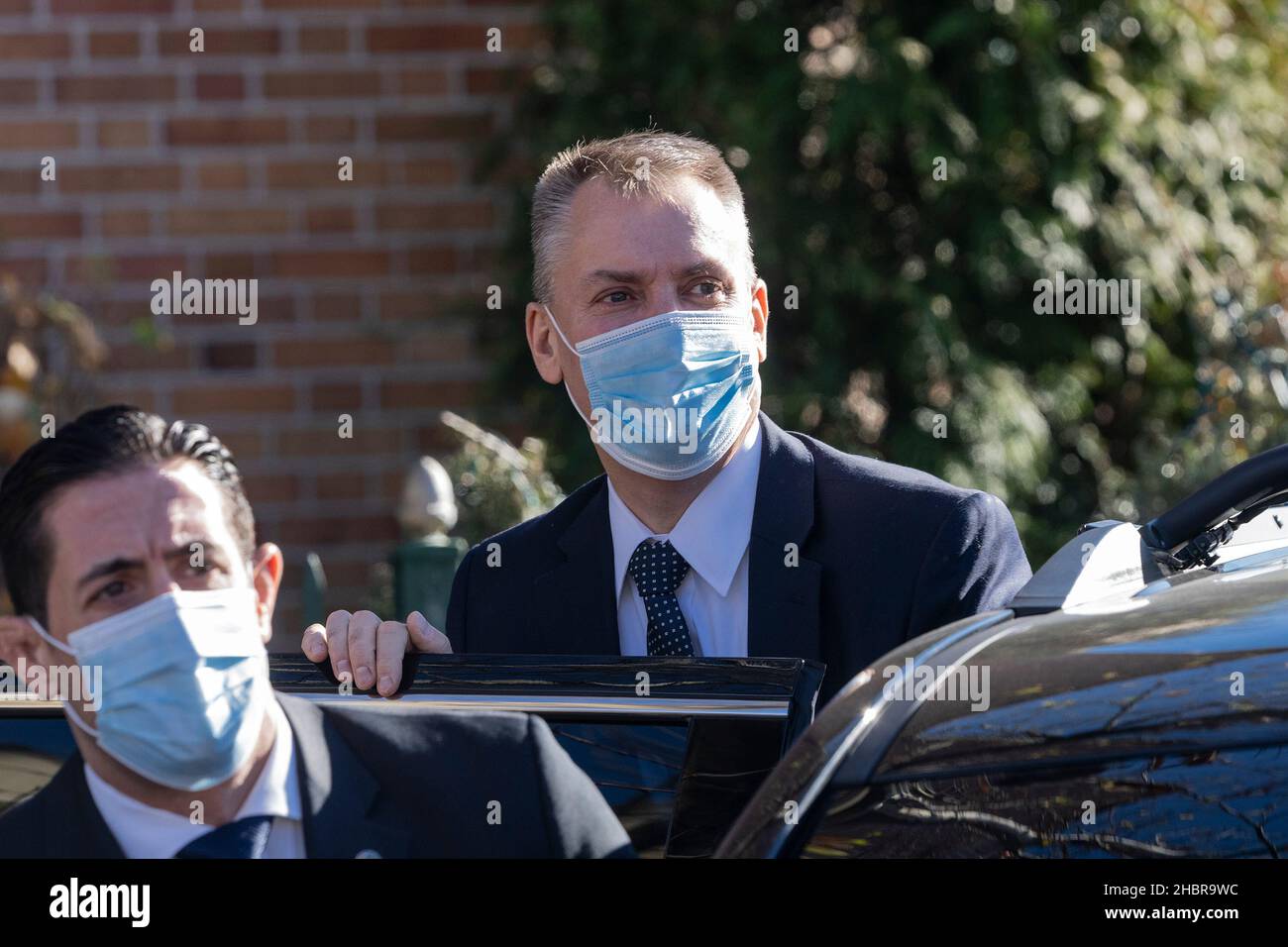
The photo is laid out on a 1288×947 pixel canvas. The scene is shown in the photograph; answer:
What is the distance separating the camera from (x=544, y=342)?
127 inches

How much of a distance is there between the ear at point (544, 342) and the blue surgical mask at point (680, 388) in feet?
0.81

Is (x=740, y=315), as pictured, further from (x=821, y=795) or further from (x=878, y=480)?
(x=821, y=795)

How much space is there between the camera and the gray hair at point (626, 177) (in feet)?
9.70

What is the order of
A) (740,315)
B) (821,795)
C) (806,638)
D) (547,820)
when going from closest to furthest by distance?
1. (821,795)
2. (547,820)
3. (806,638)
4. (740,315)

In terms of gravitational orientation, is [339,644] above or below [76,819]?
above

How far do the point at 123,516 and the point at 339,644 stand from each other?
0.52 metres

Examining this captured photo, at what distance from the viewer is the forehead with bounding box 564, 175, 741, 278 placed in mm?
2879

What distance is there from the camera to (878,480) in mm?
2900

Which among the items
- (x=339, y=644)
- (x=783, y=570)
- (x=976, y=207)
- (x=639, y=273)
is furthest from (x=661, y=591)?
(x=976, y=207)

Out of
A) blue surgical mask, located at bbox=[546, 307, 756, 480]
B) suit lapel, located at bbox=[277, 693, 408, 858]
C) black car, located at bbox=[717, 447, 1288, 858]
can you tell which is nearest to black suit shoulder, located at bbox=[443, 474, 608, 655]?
blue surgical mask, located at bbox=[546, 307, 756, 480]

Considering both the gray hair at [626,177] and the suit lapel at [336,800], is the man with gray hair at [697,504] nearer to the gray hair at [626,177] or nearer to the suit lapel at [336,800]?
the gray hair at [626,177]

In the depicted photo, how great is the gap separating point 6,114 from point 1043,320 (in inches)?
139

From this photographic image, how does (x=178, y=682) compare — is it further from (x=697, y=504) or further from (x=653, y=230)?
(x=653, y=230)

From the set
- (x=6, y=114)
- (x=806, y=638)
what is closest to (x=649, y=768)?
(x=806, y=638)
